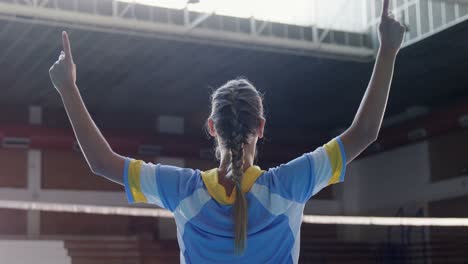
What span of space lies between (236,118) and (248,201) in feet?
0.69

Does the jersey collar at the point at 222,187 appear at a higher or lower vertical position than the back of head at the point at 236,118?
lower

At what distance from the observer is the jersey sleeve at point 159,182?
1.78 metres

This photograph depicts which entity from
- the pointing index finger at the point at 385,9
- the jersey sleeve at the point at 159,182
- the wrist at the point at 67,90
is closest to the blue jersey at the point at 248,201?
the jersey sleeve at the point at 159,182

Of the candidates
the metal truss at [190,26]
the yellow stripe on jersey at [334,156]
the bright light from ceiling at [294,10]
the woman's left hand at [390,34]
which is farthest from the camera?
the bright light from ceiling at [294,10]

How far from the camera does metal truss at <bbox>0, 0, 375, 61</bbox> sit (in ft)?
32.0

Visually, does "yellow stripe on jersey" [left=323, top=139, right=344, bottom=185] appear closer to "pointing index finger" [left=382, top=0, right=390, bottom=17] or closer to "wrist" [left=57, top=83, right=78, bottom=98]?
"pointing index finger" [left=382, top=0, right=390, bottom=17]

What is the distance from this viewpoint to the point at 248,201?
1746mm

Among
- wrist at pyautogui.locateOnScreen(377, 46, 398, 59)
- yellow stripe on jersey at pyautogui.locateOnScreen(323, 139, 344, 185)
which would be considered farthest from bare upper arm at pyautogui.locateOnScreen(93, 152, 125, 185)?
wrist at pyautogui.locateOnScreen(377, 46, 398, 59)

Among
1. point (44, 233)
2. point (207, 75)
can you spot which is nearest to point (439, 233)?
point (207, 75)

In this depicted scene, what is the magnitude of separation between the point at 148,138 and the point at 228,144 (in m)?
14.4

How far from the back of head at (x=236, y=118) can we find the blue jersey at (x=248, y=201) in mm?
53

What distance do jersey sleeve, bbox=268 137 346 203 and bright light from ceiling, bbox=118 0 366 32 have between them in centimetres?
872

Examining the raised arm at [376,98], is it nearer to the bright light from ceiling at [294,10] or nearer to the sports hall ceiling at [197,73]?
the bright light from ceiling at [294,10]

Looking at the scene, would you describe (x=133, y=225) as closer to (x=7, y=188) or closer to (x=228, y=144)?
(x=7, y=188)
